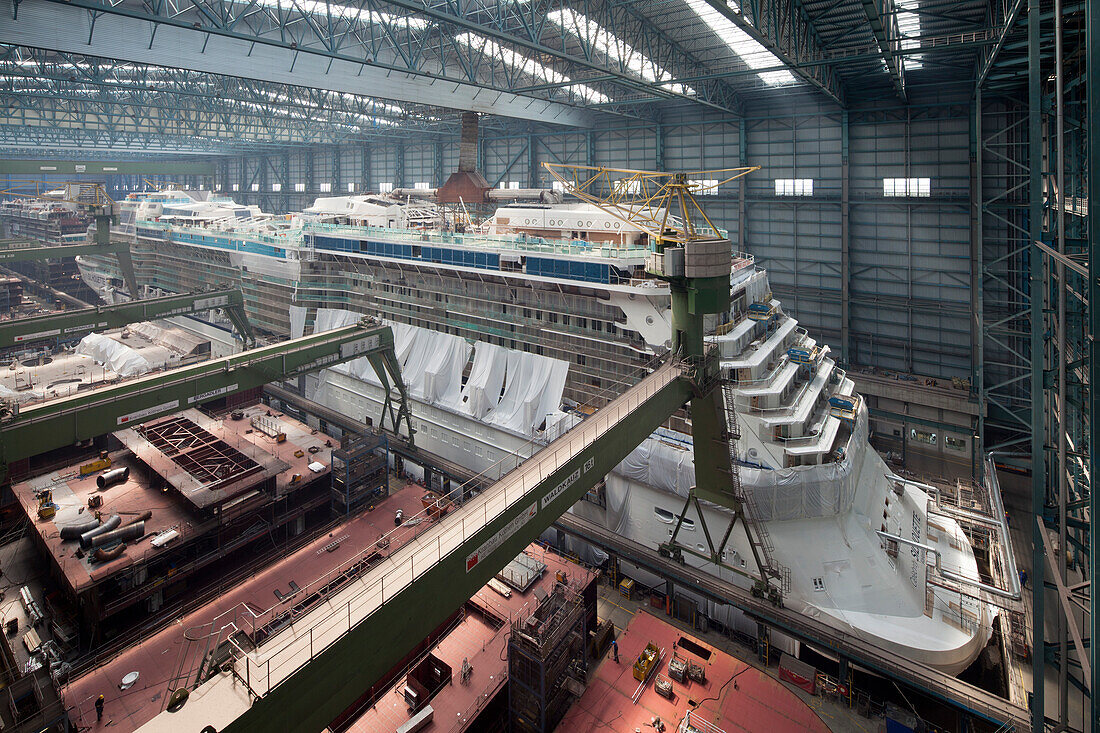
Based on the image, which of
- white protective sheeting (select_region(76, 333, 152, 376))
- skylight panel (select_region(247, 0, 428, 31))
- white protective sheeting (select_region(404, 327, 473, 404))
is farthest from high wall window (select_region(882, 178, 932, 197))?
white protective sheeting (select_region(76, 333, 152, 376))

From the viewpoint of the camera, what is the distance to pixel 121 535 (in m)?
18.2

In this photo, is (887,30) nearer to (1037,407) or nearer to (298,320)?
(1037,407)

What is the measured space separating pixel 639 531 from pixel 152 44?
27.6m

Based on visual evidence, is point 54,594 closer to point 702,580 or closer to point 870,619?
point 702,580

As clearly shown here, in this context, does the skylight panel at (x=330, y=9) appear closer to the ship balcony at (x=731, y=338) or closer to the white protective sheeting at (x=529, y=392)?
the white protective sheeting at (x=529, y=392)

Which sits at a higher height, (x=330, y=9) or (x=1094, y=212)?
(x=330, y=9)

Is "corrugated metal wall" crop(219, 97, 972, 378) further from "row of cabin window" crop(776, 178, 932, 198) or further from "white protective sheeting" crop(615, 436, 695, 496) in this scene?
"white protective sheeting" crop(615, 436, 695, 496)

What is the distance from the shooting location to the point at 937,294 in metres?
33.1

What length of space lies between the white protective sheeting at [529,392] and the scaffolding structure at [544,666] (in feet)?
32.1

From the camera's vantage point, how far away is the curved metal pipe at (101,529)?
58.5 ft

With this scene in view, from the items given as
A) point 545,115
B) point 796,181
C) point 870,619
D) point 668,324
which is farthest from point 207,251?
point 870,619

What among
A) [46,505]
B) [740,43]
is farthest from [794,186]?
[46,505]

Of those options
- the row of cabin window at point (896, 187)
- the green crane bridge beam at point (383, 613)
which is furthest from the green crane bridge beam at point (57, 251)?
the row of cabin window at point (896, 187)

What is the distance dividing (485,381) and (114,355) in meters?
30.3
